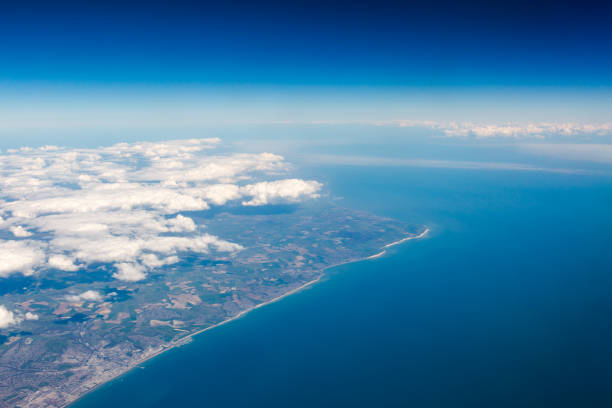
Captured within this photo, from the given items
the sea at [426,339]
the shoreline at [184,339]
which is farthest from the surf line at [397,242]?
the sea at [426,339]

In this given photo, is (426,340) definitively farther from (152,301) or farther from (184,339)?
(152,301)

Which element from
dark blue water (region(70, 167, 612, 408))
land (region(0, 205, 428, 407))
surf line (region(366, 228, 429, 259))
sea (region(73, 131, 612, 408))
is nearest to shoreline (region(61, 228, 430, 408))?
land (region(0, 205, 428, 407))

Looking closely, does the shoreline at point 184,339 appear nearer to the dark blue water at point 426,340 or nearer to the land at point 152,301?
the land at point 152,301

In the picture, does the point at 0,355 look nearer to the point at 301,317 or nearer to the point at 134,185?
the point at 301,317

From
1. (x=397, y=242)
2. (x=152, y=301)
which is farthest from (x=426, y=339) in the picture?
(x=152, y=301)

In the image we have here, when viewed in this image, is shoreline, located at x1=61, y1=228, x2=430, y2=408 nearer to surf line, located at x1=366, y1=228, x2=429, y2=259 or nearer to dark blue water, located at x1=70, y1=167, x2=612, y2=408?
surf line, located at x1=366, y1=228, x2=429, y2=259

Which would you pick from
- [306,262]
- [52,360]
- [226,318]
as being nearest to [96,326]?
[52,360]
